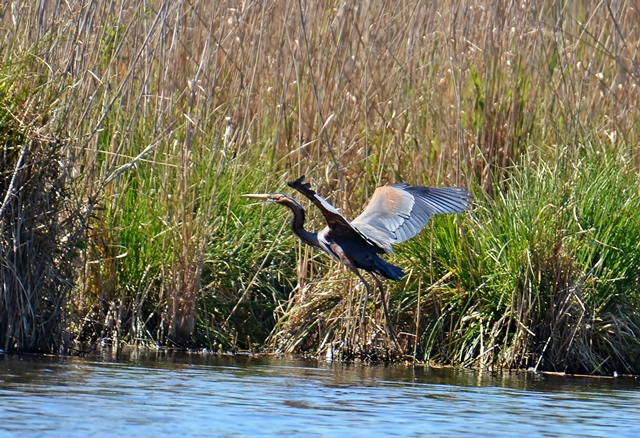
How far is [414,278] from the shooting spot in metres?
5.94

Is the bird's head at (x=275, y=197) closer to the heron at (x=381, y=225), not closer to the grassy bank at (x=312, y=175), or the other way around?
the heron at (x=381, y=225)

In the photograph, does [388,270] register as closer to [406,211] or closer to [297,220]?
[406,211]

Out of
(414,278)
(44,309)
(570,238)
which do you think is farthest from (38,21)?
(570,238)

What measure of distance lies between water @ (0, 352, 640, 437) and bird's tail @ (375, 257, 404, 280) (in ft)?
1.49

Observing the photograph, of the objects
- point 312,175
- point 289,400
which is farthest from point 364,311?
point 289,400

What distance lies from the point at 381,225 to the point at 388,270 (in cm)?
26

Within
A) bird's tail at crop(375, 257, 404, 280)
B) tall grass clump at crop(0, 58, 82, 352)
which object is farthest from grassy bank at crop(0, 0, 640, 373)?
bird's tail at crop(375, 257, 404, 280)

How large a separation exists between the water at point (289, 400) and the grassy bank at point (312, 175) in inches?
16.0

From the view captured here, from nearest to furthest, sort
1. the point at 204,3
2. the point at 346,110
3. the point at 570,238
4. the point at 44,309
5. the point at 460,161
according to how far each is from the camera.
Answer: the point at 44,309 → the point at 570,238 → the point at 460,161 → the point at 346,110 → the point at 204,3

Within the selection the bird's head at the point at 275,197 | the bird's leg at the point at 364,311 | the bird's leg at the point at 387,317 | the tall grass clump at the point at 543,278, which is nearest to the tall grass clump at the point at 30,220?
the bird's head at the point at 275,197

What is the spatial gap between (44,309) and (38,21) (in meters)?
1.34

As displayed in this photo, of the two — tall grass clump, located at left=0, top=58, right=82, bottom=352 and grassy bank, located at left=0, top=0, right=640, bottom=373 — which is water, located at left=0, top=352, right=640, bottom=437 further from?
grassy bank, located at left=0, top=0, right=640, bottom=373

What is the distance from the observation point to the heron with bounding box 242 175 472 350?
18.2 feet

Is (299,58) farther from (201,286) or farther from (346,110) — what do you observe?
(201,286)
